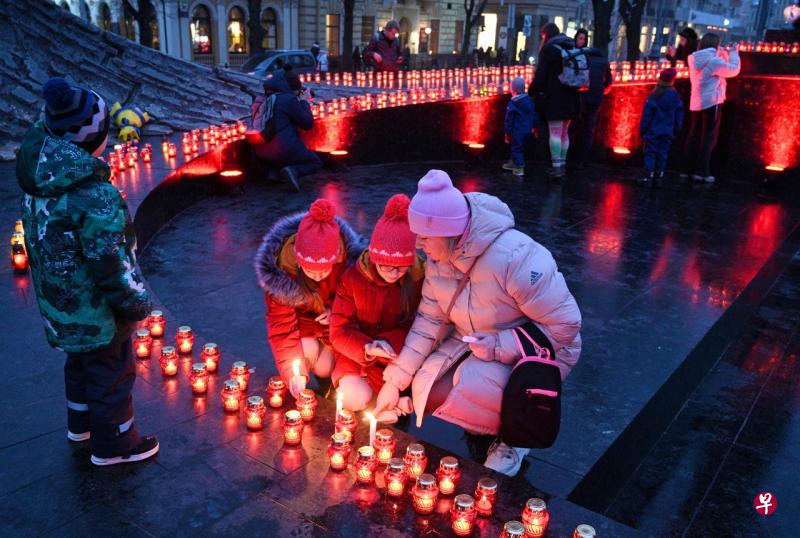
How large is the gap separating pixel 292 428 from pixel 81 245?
4.20ft

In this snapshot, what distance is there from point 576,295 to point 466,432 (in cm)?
261

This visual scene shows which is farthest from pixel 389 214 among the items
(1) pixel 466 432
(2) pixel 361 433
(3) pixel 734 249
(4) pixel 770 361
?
(3) pixel 734 249

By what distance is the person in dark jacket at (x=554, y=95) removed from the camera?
10688 millimetres

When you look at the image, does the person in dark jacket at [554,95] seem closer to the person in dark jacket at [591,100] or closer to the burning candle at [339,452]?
the person in dark jacket at [591,100]

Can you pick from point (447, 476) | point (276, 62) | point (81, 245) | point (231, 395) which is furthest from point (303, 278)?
point (276, 62)

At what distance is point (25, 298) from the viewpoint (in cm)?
501

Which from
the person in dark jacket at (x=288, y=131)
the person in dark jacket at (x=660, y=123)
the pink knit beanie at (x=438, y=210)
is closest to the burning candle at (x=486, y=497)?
the pink knit beanie at (x=438, y=210)

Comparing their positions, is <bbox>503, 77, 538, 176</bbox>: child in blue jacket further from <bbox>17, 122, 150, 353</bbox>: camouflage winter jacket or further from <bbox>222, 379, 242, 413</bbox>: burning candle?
<bbox>17, 122, 150, 353</bbox>: camouflage winter jacket

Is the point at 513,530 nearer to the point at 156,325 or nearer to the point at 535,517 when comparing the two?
the point at 535,517

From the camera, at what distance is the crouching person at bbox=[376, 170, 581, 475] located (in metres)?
3.28

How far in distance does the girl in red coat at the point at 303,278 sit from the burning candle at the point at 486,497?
1.24m

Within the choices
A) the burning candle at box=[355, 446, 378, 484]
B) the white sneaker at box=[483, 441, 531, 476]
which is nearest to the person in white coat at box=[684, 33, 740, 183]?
the white sneaker at box=[483, 441, 531, 476]

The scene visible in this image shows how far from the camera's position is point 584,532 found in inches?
105

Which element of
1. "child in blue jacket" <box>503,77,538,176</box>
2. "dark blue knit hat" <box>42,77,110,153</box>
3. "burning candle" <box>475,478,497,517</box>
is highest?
"dark blue knit hat" <box>42,77,110,153</box>
